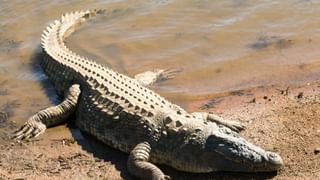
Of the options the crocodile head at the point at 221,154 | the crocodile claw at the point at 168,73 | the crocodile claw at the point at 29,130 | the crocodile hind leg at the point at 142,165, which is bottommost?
the crocodile claw at the point at 29,130

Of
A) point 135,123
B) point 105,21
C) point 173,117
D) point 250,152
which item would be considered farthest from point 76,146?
point 105,21

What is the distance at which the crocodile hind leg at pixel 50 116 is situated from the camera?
6.53 meters

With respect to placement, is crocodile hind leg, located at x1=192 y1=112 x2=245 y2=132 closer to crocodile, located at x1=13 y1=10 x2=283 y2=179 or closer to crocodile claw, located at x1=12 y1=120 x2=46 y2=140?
crocodile, located at x1=13 y1=10 x2=283 y2=179

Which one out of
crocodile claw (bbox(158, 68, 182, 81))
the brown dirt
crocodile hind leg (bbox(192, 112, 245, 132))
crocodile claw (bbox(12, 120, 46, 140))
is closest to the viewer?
the brown dirt

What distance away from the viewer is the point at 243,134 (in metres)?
5.99

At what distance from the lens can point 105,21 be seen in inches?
371

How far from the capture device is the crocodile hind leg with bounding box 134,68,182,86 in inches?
293

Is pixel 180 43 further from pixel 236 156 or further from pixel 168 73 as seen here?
pixel 236 156

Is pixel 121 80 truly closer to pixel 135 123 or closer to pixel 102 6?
pixel 135 123

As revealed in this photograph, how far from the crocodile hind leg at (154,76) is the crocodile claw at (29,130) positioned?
156 cm

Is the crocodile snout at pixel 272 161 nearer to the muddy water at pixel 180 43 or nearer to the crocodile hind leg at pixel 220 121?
the crocodile hind leg at pixel 220 121

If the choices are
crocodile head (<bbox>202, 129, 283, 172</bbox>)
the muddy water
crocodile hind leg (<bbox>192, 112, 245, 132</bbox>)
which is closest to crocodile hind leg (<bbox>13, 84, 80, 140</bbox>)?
the muddy water

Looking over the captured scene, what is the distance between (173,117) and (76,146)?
1.27 meters

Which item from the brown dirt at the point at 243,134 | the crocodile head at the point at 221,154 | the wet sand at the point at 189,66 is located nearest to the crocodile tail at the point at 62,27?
the wet sand at the point at 189,66
